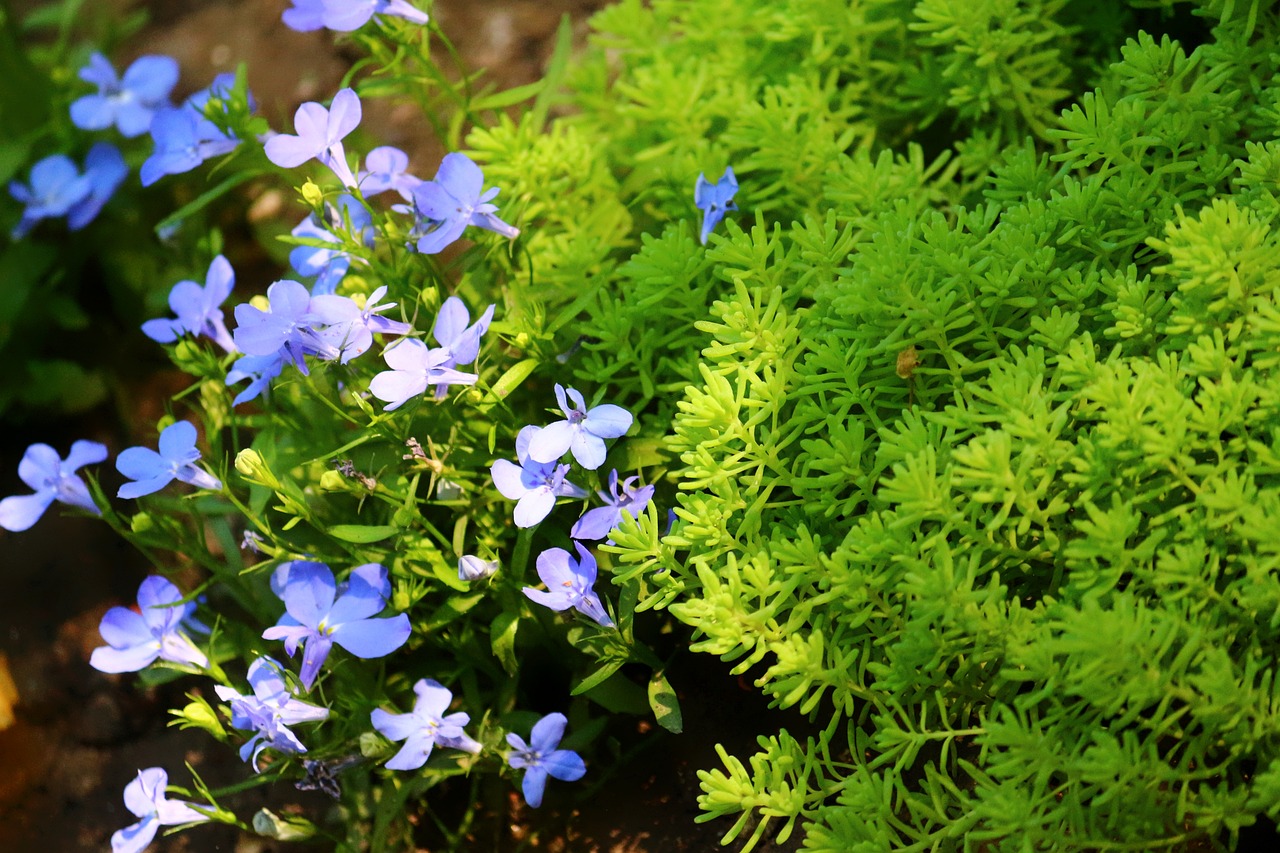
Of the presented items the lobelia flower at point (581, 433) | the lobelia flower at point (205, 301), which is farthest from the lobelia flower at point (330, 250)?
the lobelia flower at point (581, 433)

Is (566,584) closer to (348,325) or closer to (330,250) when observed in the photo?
(348,325)

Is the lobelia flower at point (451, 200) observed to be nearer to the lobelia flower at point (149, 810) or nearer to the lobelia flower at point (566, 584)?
the lobelia flower at point (566, 584)

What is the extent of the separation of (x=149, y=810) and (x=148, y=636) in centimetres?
30

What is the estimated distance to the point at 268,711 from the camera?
165cm

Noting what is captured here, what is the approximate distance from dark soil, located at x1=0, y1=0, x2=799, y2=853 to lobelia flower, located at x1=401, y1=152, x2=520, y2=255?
81cm

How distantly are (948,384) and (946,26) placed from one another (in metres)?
0.79

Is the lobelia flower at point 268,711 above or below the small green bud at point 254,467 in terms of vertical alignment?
below

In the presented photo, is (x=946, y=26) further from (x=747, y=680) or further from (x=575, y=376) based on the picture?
(x=747, y=680)

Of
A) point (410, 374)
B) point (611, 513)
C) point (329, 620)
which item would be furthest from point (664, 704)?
point (410, 374)

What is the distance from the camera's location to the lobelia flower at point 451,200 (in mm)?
1781

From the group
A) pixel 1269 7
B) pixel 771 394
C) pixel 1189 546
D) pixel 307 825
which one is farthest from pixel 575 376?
pixel 1269 7

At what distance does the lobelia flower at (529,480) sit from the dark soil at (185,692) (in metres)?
0.51

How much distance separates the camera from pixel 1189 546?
4.50 feet

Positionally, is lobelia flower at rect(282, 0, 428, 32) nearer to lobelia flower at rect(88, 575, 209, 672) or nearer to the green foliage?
the green foliage
